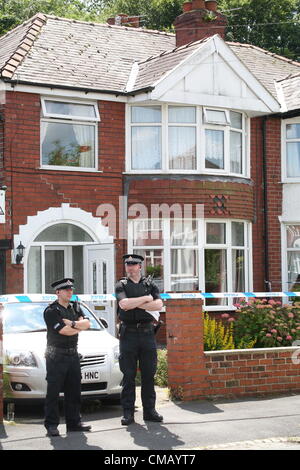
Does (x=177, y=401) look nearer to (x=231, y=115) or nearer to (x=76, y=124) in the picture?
(x=76, y=124)

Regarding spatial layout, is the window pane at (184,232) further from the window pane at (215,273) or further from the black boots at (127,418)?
the black boots at (127,418)

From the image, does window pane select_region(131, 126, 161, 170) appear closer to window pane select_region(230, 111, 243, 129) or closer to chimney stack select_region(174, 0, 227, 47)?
window pane select_region(230, 111, 243, 129)

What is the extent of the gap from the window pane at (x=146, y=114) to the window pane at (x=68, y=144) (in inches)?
40.7

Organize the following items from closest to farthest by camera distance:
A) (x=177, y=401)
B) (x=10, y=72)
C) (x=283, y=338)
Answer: (x=177, y=401)
(x=283, y=338)
(x=10, y=72)

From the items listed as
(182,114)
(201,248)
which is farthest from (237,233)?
(182,114)

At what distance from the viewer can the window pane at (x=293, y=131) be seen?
1888 cm

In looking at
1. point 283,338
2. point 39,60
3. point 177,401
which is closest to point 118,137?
point 39,60

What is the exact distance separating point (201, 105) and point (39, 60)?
369 centimetres

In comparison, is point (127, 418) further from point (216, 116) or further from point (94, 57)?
point (94, 57)

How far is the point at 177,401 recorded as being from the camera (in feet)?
32.7

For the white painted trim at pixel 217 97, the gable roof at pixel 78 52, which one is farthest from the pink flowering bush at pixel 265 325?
the gable roof at pixel 78 52

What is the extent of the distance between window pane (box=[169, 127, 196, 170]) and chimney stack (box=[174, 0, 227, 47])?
3.13 meters

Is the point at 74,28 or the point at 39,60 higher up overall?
the point at 74,28

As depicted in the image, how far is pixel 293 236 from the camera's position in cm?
1883
